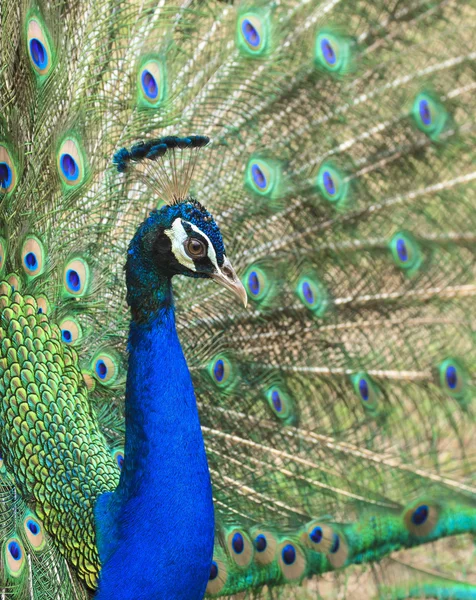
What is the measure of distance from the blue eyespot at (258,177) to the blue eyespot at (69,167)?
1.62 feet

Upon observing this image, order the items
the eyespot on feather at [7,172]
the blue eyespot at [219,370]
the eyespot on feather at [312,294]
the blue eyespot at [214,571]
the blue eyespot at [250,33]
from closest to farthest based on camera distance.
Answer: the eyespot on feather at [7,172]
the blue eyespot at [214,571]
the blue eyespot at [219,370]
the blue eyespot at [250,33]
the eyespot on feather at [312,294]

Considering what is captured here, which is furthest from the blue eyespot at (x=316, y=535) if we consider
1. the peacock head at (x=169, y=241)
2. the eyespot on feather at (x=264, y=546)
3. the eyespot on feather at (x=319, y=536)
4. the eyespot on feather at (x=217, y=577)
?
the peacock head at (x=169, y=241)

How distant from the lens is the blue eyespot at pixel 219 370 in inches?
78.1

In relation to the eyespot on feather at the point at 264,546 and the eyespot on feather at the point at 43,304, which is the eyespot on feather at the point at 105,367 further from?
the eyespot on feather at the point at 264,546

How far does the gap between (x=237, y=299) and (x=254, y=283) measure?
8cm

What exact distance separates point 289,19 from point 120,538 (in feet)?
4.23

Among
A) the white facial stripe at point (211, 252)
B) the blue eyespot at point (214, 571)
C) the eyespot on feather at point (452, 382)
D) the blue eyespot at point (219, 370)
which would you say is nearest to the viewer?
the white facial stripe at point (211, 252)

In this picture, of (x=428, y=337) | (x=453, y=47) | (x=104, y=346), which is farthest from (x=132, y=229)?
(x=453, y=47)

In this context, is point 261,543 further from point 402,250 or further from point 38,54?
point 38,54

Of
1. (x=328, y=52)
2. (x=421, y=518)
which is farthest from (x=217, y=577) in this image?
(x=328, y=52)

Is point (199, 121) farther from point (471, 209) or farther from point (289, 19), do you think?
point (471, 209)

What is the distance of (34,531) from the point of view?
A: 1556 mm

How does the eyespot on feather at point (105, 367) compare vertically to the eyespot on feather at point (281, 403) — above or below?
below

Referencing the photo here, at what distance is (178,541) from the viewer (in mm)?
1487
